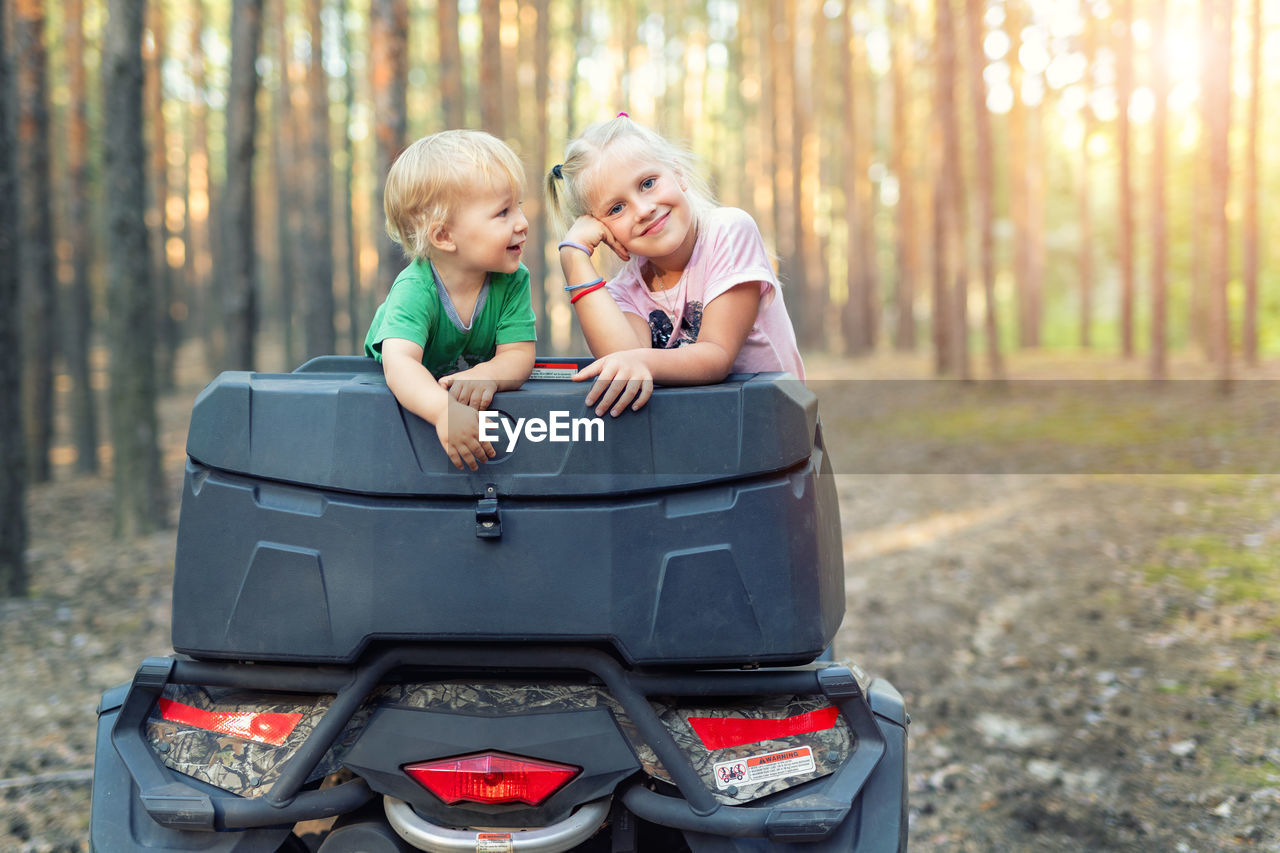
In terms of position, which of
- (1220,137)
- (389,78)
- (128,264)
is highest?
(389,78)

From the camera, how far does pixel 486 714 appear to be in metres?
1.94

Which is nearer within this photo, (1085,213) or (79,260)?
(79,260)

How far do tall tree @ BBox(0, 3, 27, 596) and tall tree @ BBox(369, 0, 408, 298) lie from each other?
9.90 ft

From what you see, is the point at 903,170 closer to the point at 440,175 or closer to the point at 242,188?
the point at 242,188

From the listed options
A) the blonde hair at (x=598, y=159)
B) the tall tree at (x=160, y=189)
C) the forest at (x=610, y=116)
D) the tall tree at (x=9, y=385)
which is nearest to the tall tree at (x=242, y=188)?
the forest at (x=610, y=116)

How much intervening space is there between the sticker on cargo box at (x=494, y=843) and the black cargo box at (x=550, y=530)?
38cm

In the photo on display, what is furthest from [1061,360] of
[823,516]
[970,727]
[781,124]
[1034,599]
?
[823,516]

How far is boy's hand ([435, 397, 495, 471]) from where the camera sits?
6.06ft

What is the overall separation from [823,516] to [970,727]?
2810 mm

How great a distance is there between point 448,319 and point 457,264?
13 centimetres

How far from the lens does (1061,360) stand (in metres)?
20.4

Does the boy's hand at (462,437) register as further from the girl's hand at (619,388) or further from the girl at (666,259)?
the girl at (666,259)

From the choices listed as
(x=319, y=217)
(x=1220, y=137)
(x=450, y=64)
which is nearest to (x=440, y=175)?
(x=1220, y=137)

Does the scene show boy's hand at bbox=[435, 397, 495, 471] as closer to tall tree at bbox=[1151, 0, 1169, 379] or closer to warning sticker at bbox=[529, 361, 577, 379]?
warning sticker at bbox=[529, 361, 577, 379]
